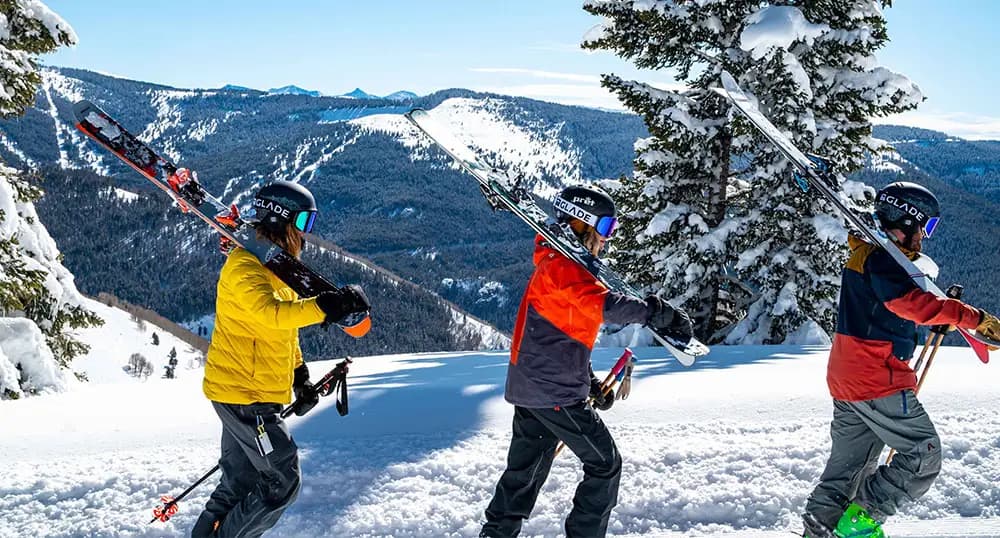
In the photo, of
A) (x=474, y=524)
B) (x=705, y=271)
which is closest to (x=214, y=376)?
(x=474, y=524)

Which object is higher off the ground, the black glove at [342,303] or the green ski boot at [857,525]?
the black glove at [342,303]

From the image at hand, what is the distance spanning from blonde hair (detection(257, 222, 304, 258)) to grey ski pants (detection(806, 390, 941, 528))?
317 centimetres

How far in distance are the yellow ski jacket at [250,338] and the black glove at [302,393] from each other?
0.79 ft

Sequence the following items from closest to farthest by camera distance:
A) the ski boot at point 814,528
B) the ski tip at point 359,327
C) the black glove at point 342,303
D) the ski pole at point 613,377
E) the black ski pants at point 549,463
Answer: the black glove at point 342,303 < the ski tip at point 359,327 < the black ski pants at point 549,463 < the ski boot at point 814,528 < the ski pole at point 613,377

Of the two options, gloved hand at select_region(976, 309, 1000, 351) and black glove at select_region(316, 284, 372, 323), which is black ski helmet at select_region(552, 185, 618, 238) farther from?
gloved hand at select_region(976, 309, 1000, 351)

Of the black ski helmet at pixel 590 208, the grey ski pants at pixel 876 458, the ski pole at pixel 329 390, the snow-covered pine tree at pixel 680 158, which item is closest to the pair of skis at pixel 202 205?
the ski pole at pixel 329 390

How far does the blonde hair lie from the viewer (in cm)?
384

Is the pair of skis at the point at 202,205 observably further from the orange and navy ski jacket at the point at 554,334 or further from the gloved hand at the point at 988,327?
the gloved hand at the point at 988,327

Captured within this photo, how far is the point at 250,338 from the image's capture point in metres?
3.73

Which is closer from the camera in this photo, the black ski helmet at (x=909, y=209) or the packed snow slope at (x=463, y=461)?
the black ski helmet at (x=909, y=209)

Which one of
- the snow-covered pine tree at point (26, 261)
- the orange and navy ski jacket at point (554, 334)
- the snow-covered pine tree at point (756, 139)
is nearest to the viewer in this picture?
the orange and navy ski jacket at point (554, 334)

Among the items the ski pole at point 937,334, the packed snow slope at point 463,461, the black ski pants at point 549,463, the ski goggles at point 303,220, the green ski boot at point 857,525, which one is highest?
the ski goggles at point 303,220

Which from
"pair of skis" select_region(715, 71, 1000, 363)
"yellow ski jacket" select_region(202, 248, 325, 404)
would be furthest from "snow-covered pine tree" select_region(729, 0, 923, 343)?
"yellow ski jacket" select_region(202, 248, 325, 404)

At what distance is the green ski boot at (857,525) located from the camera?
164 inches
